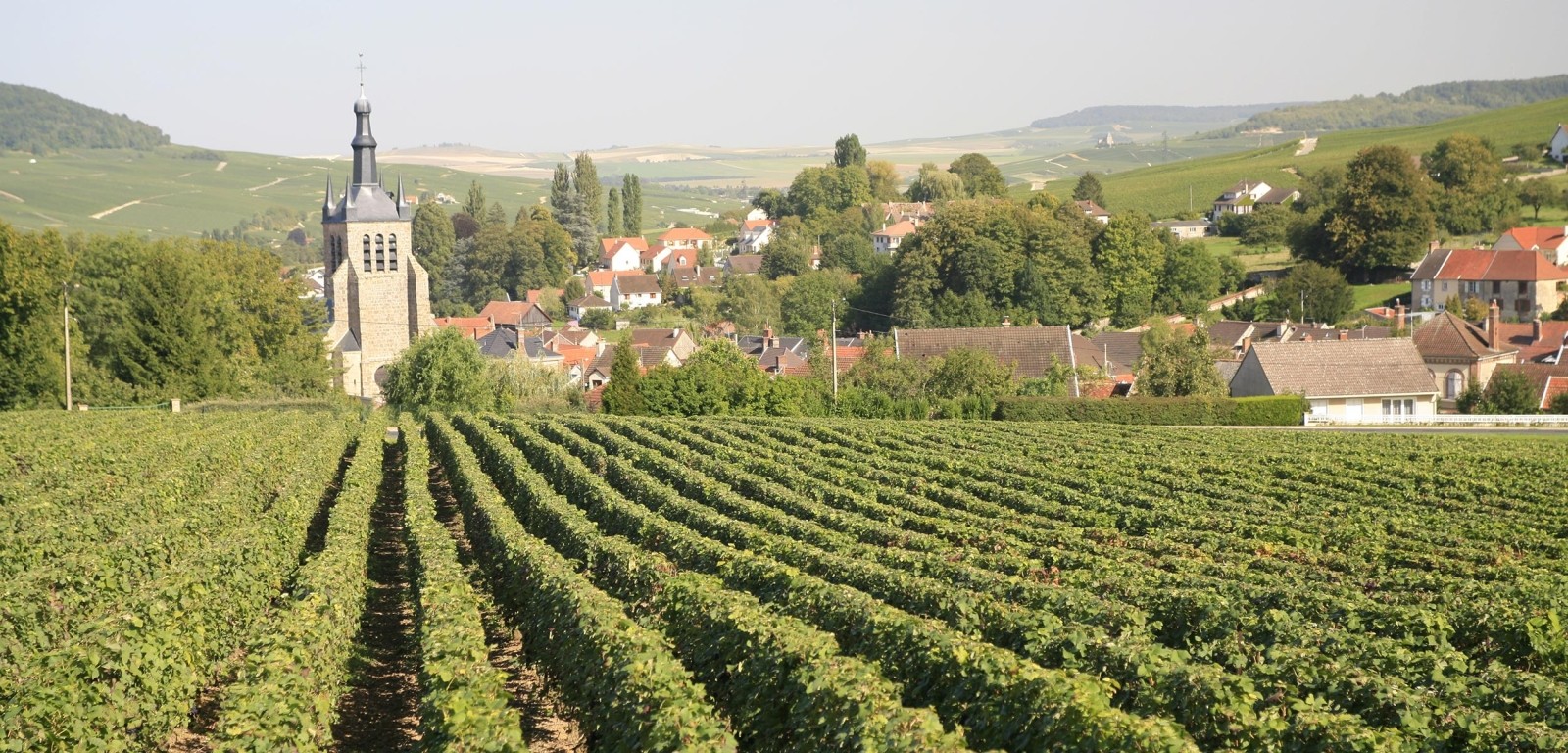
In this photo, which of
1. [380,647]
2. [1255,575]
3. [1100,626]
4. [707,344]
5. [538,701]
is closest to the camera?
[1100,626]

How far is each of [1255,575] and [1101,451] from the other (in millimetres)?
17191

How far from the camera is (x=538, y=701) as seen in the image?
15.6 meters

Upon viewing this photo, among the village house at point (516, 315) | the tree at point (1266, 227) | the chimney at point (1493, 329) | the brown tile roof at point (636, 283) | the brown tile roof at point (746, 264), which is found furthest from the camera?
the brown tile roof at point (746, 264)

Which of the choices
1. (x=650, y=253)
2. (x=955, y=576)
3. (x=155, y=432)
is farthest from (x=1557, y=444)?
(x=650, y=253)

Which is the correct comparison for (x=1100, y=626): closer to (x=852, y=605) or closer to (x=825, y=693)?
(x=852, y=605)

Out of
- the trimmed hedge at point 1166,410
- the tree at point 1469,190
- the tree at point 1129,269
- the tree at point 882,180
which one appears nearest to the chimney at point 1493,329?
the trimmed hedge at point 1166,410

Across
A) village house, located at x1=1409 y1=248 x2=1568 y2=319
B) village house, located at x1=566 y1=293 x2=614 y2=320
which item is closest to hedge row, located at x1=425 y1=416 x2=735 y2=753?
village house, located at x1=1409 y1=248 x2=1568 y2=319

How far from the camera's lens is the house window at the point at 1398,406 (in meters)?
56.1

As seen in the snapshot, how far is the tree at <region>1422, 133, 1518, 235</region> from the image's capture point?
327 ft

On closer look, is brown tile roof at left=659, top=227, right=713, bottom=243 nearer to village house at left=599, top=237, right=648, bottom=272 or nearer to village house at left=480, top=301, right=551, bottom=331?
village house at left=599, top=237, right=648, bottom=272

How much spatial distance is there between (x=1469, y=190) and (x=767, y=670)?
10287 centimetres

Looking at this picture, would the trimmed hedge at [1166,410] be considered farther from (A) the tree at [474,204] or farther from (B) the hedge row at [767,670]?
(A) the tree at [474,204]

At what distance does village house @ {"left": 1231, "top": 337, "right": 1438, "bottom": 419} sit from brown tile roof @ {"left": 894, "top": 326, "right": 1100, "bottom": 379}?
9762mm

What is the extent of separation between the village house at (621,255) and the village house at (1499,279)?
8090cm
